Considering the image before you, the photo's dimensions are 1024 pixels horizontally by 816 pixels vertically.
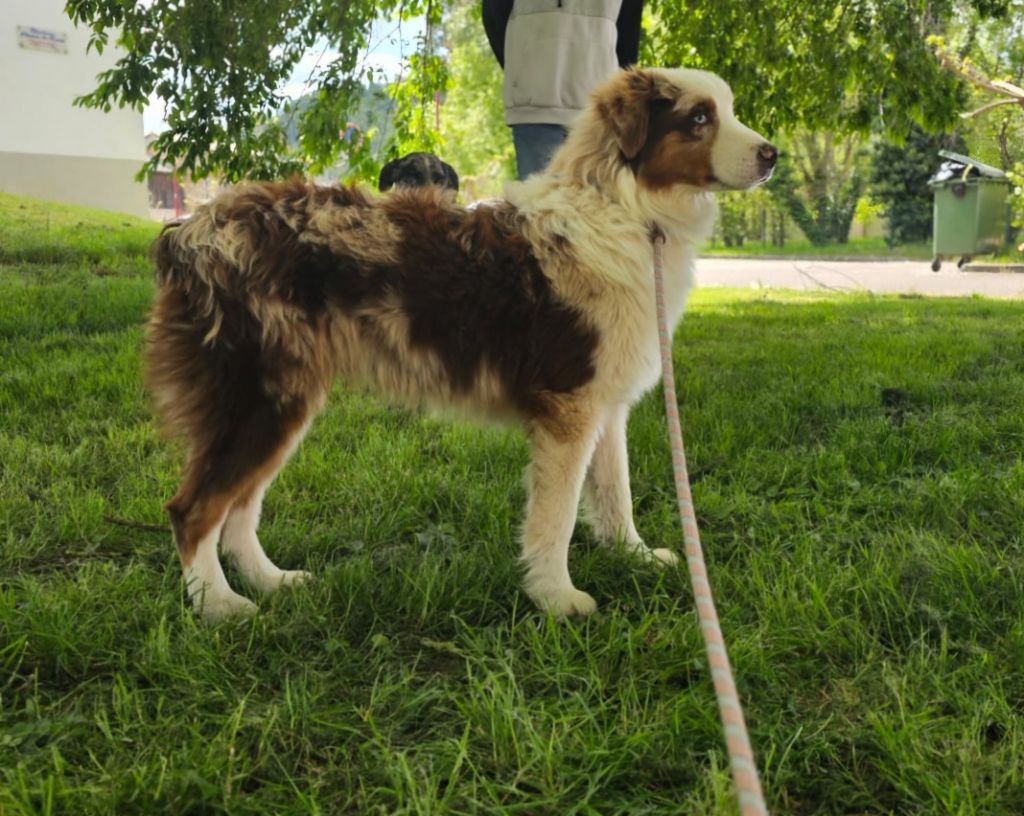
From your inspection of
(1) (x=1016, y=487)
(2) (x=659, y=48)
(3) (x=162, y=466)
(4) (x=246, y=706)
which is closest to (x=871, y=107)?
(2) (x=659, y=48)

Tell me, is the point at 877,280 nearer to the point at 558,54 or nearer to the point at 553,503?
the point at 558,54

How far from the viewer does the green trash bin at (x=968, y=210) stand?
17.7 metres

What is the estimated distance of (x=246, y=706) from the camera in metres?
2.17

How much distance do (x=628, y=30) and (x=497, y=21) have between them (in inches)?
30.7

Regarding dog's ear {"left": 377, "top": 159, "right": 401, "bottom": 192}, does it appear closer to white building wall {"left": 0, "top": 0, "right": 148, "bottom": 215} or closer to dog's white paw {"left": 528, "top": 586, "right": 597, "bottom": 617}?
dog's white paw {"left": 528, "top": 586, "right": 597, "bottom": 617}

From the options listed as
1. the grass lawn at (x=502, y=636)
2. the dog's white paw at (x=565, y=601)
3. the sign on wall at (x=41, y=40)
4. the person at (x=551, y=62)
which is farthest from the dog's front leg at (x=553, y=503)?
the sign on wall at (x=41, y=40)

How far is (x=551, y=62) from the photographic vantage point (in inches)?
167

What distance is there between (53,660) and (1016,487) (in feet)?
11.5

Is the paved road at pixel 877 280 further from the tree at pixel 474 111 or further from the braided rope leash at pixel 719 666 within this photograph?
the tree at pixel 474 111

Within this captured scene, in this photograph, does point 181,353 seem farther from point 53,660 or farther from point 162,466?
point 162,466

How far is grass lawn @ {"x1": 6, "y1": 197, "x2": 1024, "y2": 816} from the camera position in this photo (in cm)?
189

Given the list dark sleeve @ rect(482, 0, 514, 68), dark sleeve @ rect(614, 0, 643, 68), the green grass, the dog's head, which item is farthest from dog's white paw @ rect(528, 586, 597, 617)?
the green grass

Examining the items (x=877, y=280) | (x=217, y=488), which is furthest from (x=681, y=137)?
(x=877, y=280)

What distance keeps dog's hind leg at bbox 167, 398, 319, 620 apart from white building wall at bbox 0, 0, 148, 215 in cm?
1746
